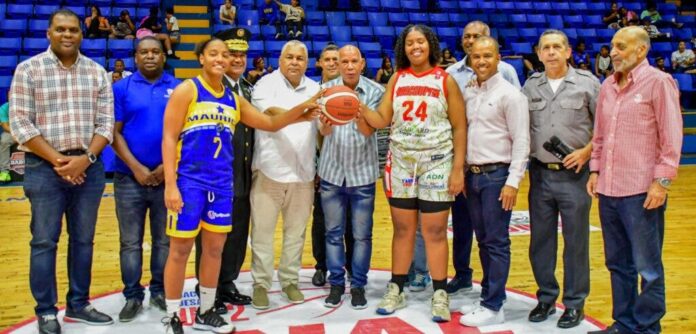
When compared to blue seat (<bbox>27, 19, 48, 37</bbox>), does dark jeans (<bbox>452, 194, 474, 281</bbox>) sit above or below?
below

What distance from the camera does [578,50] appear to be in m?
12.8

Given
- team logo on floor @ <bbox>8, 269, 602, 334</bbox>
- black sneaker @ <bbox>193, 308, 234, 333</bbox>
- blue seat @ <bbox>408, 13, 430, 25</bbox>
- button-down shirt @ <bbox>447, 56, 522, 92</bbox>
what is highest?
blue seat @ <bbox>408, 13, 430, 25</bbox>

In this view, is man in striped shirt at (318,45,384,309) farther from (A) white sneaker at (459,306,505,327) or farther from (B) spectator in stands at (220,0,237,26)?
(B) spectator in stands at (220,0,237,26)

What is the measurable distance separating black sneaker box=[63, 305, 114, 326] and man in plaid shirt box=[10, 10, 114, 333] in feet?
0.59

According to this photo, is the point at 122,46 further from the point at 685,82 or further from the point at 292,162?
the point at 685,82

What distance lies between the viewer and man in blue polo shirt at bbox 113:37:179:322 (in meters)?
3.48

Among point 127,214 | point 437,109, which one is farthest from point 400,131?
point 127,214

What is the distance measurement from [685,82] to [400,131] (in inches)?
420

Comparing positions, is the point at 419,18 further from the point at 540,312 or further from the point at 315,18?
the point at 540,312

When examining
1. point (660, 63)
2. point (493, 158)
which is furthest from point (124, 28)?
point (660, 63)

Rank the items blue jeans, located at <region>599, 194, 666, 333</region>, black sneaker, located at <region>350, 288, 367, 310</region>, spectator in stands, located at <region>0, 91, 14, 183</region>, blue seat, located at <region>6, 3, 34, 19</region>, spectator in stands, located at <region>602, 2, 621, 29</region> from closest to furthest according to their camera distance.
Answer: blue jeans, located at <region>599, 194, 666, 333</region> → black sneaker, located at <region>350, 288, 367, 310</region> → spectator in stands, located at <region>0, 91, 14, 183</region> → blue seat, located at <region>6, 3, 34, 19</region> → spectator in stands, located at <region>602, 2, 621, 29</region>

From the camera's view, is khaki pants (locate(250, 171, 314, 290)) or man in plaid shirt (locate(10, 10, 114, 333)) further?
khaki pants (locate(250, 171, 314, 290))

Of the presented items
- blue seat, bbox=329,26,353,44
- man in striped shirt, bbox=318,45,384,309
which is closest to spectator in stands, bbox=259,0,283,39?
blue seat, bbox=329,26,353,44

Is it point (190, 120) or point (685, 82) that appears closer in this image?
point (190, 120)
